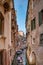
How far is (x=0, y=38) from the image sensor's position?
8.87m

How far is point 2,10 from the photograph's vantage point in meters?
9.46

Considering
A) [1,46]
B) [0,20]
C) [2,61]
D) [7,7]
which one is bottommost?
[2,61]

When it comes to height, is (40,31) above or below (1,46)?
above

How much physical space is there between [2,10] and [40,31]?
18.9 ft

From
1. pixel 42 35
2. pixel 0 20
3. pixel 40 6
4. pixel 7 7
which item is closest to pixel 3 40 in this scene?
pixel 0 20

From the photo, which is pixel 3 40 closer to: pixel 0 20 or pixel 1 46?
pixel 1 46

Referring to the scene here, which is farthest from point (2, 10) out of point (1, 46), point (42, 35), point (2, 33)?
point (42, 35)

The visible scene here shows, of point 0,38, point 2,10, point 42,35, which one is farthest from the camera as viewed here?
point 42,35

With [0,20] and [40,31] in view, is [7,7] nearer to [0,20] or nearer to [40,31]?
[0,20]

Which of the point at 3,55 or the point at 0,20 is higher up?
the point at 0,20

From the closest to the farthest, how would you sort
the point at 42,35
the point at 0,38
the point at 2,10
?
the point at 0,38
the point at 2,10
the point at 42,35

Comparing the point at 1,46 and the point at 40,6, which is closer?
the point at 1,46

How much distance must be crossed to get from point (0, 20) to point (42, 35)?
544 cm

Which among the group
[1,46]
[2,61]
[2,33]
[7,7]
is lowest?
[2,61]
